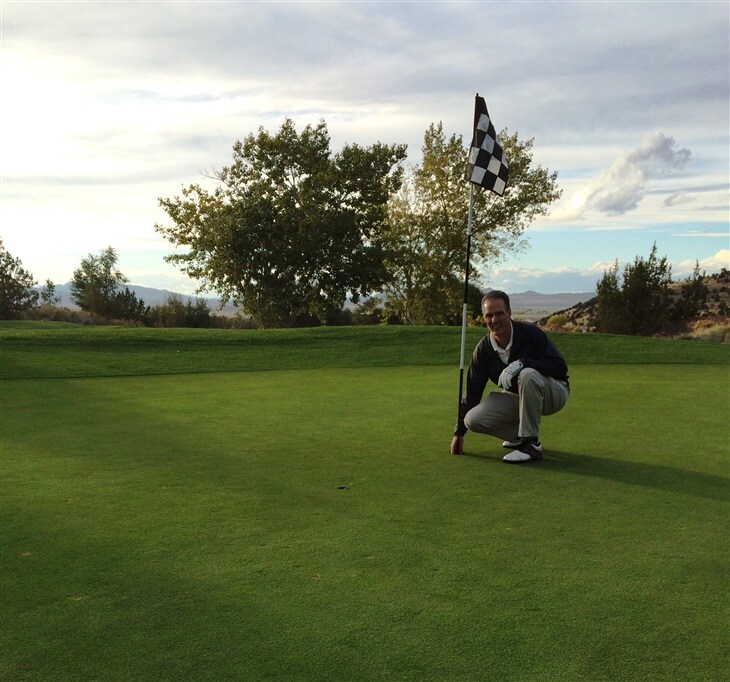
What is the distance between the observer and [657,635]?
9.20ft

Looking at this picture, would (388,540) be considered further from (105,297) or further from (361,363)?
(105,297)

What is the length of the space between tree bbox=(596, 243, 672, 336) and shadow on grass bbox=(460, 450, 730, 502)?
73.9ft

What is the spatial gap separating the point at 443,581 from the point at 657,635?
0.89 metres

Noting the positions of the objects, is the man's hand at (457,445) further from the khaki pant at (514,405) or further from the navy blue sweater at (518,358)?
the khaki pant at (514,405)

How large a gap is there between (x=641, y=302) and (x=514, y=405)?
2267 centimetres

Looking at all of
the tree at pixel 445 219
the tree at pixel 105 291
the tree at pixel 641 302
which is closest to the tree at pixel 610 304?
the tree at pixel 641 302

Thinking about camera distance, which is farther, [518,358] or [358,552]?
[518,358]

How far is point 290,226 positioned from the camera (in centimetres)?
3091

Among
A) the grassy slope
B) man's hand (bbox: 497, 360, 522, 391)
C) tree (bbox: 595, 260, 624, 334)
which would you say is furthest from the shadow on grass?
tree (bbox: 595, 260, 624, 334)

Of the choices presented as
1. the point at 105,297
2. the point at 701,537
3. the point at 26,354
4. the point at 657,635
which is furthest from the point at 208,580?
the point at 105,297

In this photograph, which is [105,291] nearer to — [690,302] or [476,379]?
[690,302]

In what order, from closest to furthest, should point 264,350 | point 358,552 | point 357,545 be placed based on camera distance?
point 358,552 < point 357,545 < point 264,350

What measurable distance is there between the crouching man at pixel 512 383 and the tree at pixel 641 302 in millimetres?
22210

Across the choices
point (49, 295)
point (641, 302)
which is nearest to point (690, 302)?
point (641, 302)
